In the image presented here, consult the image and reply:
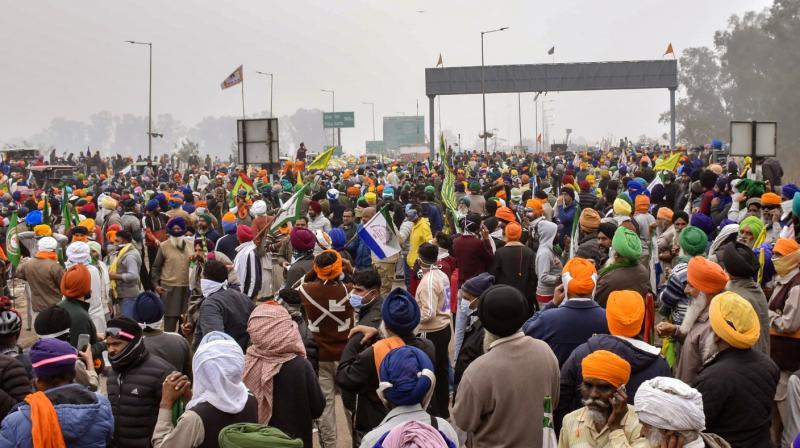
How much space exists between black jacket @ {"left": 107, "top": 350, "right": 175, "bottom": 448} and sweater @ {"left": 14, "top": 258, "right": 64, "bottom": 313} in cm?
530

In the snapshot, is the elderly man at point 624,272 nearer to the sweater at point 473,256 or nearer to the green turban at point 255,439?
the sweater at point 473,256

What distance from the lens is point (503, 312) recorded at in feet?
16.2

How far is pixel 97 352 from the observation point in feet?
22.0

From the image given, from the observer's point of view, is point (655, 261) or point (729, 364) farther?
point (655, 261)

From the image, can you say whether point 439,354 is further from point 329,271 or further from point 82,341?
point 82,341

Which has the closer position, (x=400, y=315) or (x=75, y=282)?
(x=400, y=315)

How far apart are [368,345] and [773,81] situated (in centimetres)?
6906

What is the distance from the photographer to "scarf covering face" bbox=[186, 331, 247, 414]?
15.0 ft

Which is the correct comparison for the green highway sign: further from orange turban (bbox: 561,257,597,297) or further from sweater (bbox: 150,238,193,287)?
orange turban (bbox: 561,257,597,297)

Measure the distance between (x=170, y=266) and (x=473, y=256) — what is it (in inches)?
143

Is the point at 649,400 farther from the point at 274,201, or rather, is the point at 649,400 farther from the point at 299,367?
the point at 274,201

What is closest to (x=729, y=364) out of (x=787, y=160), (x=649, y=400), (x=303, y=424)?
(x=649, y=400)

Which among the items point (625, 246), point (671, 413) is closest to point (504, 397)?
point (671, 413)

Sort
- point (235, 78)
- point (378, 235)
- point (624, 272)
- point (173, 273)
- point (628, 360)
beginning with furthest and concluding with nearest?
point (235, 78) → point (378, 235) → point (173, 273) → point (624, 272) → point (628, 360)
